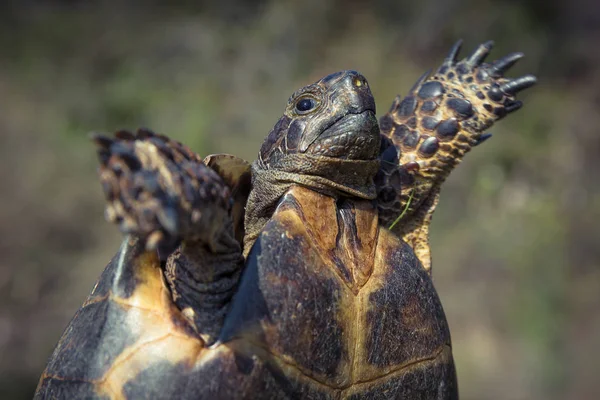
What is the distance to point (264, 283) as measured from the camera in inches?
56.6

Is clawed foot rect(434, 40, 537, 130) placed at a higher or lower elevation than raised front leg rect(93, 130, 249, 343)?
higher

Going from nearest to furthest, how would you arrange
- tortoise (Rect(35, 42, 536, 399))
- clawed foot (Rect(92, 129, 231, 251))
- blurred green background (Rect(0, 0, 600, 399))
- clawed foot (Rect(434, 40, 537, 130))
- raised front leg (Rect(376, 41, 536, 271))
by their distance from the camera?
clawed foot (Rect(92, 129, 231, 251)), tortoise (Rect(35, 42, 536, 399)), raised front leg (Rect(376, 41, 536, 271)), clawed foot (Rect(434, 40, 537, 130)), blurred green background (Rect(0, 0, 600, 399))

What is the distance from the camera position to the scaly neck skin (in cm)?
164

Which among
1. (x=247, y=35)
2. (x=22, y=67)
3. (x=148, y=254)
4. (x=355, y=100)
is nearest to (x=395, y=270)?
(x=355, y=100)

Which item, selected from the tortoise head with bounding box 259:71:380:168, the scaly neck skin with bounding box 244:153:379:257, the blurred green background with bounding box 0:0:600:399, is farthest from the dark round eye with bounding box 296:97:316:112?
the blurred green background with bounding box 0:0:600:399

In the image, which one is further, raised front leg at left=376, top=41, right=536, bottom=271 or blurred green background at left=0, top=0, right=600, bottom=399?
blurred green background at left=0, top=0, right=600, bottom=399

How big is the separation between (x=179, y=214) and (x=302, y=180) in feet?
1.59

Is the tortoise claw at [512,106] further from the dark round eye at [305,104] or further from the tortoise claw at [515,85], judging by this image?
the dark round eye at [305,104]

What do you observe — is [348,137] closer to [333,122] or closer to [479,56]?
[333,122]

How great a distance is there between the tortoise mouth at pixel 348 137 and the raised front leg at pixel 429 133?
431 mm

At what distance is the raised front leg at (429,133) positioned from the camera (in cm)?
208

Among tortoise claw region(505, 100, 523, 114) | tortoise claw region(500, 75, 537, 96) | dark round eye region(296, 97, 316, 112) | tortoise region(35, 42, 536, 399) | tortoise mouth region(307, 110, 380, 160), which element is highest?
tortoise claw region(500, 75, 537, 96)

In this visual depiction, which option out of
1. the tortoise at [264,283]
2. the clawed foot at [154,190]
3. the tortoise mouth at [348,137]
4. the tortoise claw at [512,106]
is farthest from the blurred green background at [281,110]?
the clawed foot at [154,190]

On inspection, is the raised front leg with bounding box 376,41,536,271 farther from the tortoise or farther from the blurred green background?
the blurred green background
